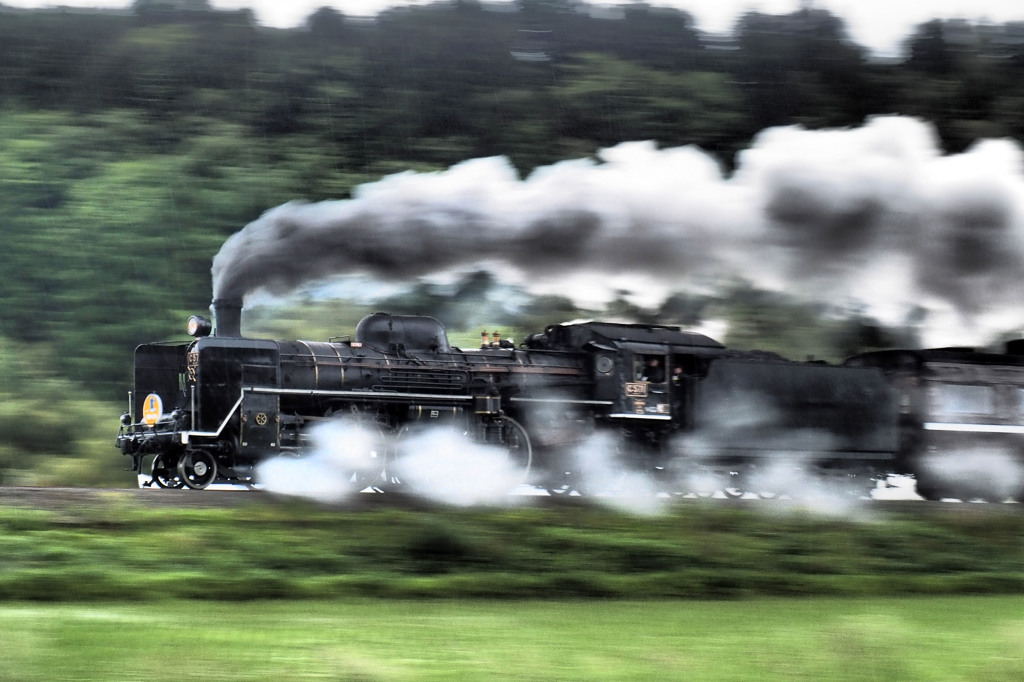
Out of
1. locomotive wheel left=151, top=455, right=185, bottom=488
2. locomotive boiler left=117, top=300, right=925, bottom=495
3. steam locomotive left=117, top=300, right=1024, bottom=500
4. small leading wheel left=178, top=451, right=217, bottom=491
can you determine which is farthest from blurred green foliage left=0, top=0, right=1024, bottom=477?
small leading wheel left=178, top=451, right=217, bottom=491

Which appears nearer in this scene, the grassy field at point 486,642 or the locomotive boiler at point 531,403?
the grassy field at point 486,642

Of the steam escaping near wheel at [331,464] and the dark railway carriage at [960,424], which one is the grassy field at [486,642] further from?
the dark railway carriage at [960,424]

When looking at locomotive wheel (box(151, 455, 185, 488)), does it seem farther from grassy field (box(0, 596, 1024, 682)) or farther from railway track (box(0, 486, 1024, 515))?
grassy field (box(0, 596, 1024, 682))

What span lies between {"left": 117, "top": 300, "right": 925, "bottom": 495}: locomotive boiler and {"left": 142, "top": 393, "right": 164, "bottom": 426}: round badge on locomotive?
1.0 inches

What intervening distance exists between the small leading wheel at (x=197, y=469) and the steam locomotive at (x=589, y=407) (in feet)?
0.06

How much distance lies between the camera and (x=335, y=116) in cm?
1981

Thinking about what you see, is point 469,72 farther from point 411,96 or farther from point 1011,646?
point 1011,646

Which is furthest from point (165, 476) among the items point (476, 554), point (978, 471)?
point (978, 471)

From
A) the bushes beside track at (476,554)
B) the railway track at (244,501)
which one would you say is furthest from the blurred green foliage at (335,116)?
the bushes beside track at (476,554)

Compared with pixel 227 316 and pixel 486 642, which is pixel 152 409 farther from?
pixel 486 642

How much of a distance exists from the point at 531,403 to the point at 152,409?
4.77 m

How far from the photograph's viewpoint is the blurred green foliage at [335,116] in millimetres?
18406

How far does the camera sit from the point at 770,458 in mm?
17125

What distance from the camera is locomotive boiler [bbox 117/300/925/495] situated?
1413cm
